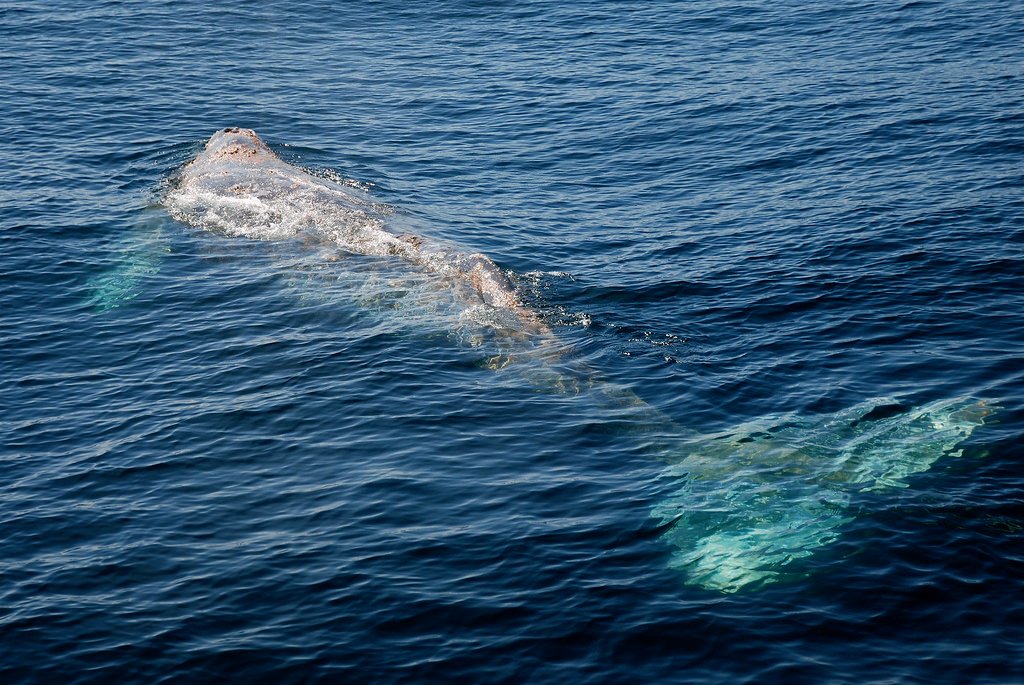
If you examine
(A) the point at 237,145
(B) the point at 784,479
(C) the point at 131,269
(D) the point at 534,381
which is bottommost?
(B) the point at 784,479

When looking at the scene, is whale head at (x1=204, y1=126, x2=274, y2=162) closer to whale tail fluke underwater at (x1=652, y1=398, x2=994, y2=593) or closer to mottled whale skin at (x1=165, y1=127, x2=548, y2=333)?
mottled whale skin at (x1=165, y1=127, x2=548, y2=333)

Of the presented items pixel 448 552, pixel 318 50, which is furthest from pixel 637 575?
pixel 318 50

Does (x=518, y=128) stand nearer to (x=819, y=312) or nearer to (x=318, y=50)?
(x=318, y=50)

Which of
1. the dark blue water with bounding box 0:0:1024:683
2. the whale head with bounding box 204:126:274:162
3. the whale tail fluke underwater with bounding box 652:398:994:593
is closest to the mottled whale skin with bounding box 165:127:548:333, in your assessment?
the whale head with bounding box 204:126:274:162

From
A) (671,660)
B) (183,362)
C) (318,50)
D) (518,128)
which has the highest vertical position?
(318,50)

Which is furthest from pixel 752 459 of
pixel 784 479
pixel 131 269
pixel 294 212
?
pixel 131 269

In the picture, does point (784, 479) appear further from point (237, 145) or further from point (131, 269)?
point (237, 145)
